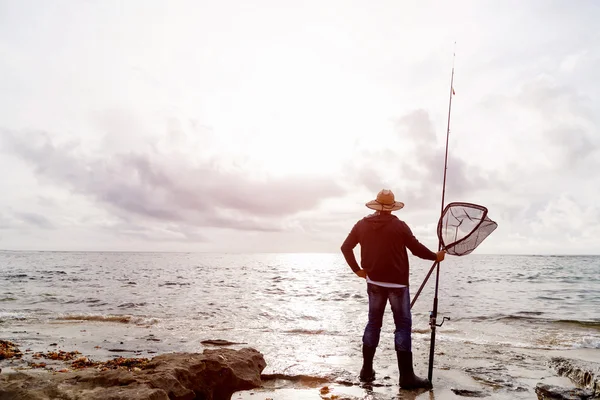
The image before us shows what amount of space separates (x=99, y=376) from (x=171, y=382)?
0.69m

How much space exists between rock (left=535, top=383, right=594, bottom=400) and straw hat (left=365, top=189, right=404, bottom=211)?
294cm

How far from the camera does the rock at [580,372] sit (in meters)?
5.34

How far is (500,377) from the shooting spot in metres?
6.21

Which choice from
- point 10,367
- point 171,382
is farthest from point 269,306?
point 171,382

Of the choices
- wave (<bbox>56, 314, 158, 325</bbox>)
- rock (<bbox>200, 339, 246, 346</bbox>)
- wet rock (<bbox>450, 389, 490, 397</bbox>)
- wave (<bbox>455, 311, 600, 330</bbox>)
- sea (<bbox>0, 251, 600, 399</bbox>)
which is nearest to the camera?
wet rock (<bbox>450, 389, 490, 397</bbox>)

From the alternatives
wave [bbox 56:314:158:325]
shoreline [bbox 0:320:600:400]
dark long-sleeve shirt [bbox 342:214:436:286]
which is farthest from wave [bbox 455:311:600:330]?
wave [bbox 56:314:158:325]

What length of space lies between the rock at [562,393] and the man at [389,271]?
54.0 inches

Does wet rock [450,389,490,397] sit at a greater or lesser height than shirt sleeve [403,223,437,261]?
lesser

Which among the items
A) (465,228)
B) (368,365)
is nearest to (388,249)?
(465,228)

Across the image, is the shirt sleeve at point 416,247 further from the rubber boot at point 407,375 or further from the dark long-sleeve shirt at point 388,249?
the rubber boot at point 407,375

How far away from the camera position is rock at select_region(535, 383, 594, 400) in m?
4.85

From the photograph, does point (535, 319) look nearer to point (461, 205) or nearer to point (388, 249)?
point (461, 205)

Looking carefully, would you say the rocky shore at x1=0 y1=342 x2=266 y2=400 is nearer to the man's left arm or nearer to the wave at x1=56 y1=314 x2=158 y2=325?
the man's left arm

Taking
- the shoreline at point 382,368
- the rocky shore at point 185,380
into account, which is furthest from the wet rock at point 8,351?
the shoreline at point 382,368
